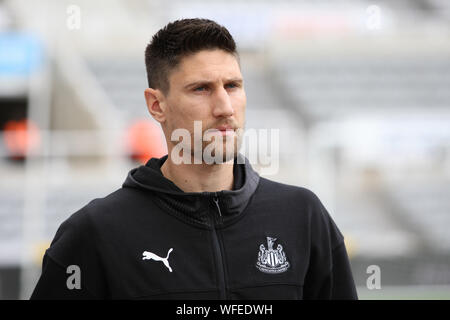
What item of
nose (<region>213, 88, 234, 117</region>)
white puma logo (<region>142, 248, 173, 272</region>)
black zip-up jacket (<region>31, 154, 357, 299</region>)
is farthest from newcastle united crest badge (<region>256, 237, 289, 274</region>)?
nose (<region>213, 88, 234, 117</region>)

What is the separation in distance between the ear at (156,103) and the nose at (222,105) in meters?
0.18

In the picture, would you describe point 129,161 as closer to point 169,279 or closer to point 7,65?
point 7,65

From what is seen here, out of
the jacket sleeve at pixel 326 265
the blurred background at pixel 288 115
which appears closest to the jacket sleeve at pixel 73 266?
the jacket sleeve at pixel 326 265

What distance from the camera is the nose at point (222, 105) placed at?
1604 millimetres

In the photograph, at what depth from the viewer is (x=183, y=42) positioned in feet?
5.41

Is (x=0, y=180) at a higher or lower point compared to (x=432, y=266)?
higher

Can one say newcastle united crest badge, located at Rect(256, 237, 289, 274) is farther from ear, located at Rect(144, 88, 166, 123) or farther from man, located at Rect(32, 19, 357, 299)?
ear, located at Rect(144, 88, 166, 123)

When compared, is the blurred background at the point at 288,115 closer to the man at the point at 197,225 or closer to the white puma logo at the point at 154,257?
the man at the point at 197,225

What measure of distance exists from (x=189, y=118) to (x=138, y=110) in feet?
27.1

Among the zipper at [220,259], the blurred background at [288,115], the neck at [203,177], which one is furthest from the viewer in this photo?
the blurred background at [288,115]

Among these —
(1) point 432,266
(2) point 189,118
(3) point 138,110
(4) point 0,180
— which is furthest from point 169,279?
(3) point 138,110

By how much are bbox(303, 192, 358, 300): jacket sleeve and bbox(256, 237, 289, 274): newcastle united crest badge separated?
0.10 meters

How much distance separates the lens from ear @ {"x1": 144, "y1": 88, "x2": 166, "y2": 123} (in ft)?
5.68
